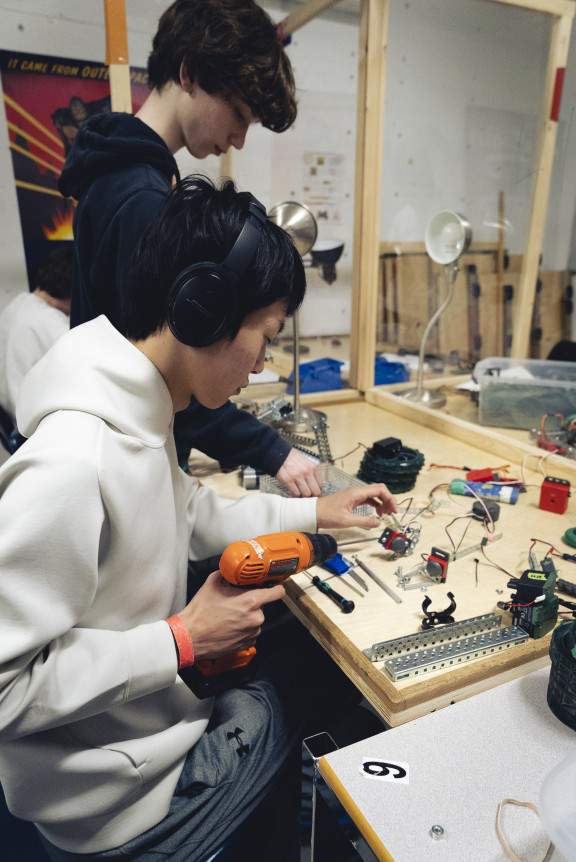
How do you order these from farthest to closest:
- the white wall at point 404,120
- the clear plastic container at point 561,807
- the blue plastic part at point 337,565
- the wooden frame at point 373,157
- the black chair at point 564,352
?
the black chair at point 564,352, the white wall at point 404,120, the wooden frame at point 373,157, the blue plastic part at point 337,565, the clear plastic container at point 561,807

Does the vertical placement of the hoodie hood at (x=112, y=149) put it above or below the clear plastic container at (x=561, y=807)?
above

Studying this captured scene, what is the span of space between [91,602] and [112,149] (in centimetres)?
91

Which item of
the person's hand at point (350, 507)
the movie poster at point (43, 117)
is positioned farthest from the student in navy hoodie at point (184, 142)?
the movie poster at point (43, 117)

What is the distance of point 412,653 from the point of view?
2.44ft

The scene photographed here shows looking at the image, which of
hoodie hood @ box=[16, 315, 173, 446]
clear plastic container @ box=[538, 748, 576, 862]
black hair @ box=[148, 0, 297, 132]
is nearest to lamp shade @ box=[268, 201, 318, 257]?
black hair @ box=[148, 0, 297, 132]

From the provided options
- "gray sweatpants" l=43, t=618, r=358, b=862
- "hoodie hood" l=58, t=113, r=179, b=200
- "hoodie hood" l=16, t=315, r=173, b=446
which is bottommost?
"gray sweatpants" l=43, t=618, r=358, b=862

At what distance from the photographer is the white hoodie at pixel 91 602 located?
0.58 metres

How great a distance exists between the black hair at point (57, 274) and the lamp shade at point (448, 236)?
1323 mm

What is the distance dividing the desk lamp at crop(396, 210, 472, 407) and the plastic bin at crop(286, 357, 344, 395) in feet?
0.89

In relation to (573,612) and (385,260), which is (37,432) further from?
(385,260)

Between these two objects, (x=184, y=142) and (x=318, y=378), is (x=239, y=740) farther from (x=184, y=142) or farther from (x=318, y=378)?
(x=318, y=378)

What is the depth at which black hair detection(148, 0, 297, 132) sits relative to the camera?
1095 millimetres

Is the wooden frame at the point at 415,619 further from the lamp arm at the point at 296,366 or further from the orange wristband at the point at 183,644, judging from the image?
the lamp arm at the point at 296,366

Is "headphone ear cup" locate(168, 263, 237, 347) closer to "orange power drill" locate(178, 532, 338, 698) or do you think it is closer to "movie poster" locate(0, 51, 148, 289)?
"orange power drill" locate(178, 532, 338, 698)
